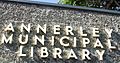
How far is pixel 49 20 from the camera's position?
36.4 ft

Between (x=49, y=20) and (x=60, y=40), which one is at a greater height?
(x=49, y=20)

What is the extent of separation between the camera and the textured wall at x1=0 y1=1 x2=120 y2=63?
1048cm

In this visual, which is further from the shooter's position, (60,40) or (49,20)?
(49,20)

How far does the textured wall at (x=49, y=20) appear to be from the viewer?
412 inches

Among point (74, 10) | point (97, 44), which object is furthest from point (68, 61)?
point (74, 10)

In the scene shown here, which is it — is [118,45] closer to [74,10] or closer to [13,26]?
[74,10]

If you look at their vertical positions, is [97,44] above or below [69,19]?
below

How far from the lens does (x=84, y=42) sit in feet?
36.0

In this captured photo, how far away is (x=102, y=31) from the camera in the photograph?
11336 millimetres

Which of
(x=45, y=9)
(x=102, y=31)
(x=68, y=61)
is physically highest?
(x=45, y=9)

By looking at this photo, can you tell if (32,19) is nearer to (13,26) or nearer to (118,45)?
(13,26)

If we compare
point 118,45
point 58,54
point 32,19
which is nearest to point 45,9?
point 32,19

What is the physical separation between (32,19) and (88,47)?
2.00 meters

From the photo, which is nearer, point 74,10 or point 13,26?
point 13,26
